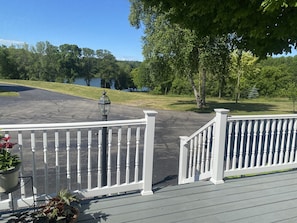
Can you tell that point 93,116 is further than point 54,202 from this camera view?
Yes

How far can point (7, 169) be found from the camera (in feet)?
6.58

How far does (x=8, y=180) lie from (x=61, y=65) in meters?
54.6

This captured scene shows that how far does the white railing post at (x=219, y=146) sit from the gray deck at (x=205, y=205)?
0.13m

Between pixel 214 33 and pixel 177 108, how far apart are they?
13158mm

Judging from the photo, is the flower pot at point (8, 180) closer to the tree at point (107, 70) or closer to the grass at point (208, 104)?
the grass at point (208, 104)

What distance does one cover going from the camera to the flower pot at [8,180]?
201cm

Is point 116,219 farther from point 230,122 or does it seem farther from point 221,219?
point 230,122

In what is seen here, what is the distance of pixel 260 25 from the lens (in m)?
3.04

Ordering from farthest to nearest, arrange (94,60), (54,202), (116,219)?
(94,60) < (116,219) < (54,202)

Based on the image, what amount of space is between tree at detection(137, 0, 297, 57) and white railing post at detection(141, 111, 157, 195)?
5.11ft

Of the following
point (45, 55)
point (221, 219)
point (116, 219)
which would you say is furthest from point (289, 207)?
point (45, 55)

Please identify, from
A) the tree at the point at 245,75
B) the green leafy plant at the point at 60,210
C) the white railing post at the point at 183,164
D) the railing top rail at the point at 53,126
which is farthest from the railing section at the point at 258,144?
the tree at the point at 245,75

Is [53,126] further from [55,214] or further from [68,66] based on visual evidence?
[68,66]

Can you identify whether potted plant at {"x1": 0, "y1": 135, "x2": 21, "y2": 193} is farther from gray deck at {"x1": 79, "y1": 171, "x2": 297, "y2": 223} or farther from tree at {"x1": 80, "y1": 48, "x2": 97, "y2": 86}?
tree at {"x1": 80, "y1": 48, "x2": 97, "y2": 86}
